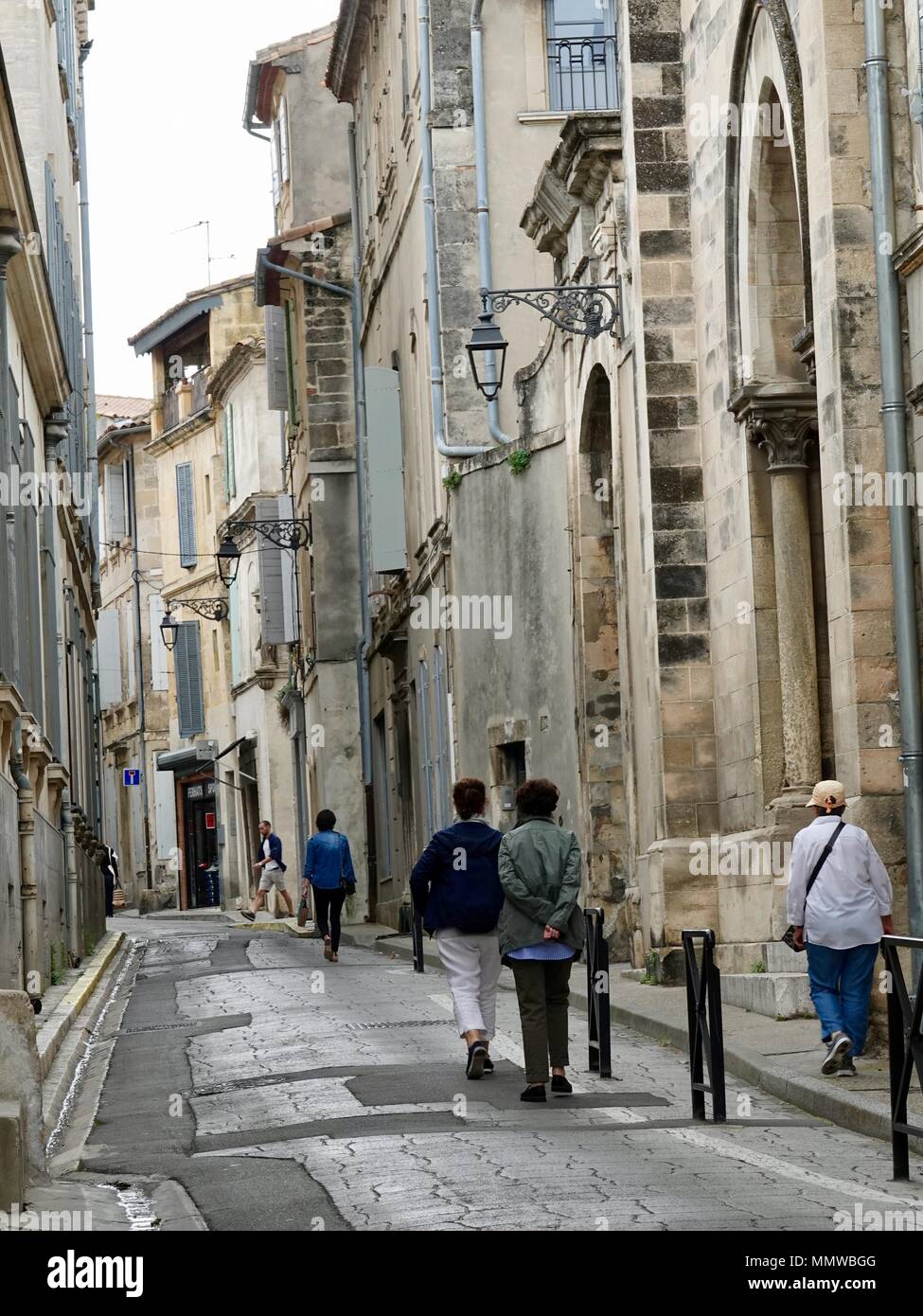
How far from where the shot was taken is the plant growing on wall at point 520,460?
78.2ft

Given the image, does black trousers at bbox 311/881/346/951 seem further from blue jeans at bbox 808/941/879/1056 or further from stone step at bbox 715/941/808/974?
blue jeans at bbox 808/941/879/1056

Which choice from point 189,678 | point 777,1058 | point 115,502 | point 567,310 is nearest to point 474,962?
point 777,1058

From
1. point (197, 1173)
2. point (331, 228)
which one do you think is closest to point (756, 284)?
point (197, 1173)

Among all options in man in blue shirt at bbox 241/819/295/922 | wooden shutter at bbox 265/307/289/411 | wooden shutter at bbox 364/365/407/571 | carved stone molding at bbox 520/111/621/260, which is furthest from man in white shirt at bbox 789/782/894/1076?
wooden shutter at bbox 265/307/289/411

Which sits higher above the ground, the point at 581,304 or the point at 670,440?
the point at 581,304

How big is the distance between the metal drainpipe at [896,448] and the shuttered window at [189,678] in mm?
43492

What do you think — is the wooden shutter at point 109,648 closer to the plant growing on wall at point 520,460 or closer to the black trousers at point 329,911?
the plant growing on wall at point 520,460

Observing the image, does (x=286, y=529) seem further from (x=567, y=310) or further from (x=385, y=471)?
(x=567, y=310)

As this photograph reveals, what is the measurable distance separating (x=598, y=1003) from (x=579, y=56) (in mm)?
17699

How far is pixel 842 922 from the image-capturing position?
1141 centimetres

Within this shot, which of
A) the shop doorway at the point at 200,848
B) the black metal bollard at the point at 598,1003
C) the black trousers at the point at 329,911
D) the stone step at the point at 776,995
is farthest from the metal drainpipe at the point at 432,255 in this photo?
the shop doorway at the point at 200,848

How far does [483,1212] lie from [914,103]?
789 cm

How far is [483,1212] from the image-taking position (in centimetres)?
761

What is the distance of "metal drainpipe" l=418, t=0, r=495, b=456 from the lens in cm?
2788
